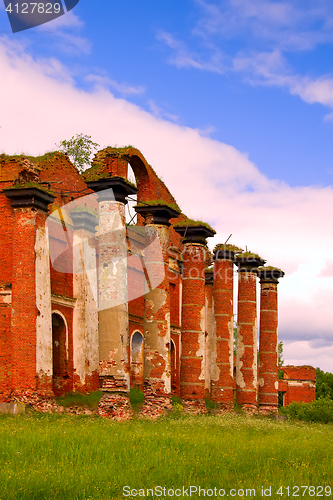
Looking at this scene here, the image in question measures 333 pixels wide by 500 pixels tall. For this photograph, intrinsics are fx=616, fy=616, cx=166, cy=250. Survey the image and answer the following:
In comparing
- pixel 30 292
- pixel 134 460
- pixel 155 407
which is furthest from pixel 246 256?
pixel 134 460

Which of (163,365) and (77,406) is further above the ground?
(163,365)

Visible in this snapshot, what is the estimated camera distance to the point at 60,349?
63.9 feet

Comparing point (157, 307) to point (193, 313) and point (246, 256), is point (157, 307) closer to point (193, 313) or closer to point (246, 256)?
point (193, 313)

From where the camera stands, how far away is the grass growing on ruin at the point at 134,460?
9.29m

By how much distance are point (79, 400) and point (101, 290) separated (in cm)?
415

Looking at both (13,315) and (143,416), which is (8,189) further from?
(143,416)

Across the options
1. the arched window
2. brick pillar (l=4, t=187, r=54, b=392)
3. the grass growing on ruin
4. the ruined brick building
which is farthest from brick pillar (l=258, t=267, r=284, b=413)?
brick pillar (l=4, t=187, r=54, b=392)

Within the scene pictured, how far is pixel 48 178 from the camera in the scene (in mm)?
19750

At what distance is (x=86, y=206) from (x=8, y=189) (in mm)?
4435

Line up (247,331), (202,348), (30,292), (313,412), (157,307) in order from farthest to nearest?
1. (313,412)
2. (247,331)
3. (202,348)
4. (157,307)
5. (30,292)

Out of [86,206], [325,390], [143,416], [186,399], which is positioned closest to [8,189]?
[86,206]

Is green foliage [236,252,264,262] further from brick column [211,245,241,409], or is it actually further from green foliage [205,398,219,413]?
green foliage [205,398,219,413]

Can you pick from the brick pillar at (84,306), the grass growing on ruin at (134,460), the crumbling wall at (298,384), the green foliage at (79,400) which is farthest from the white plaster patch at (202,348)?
the crumbling wall at (298,384)

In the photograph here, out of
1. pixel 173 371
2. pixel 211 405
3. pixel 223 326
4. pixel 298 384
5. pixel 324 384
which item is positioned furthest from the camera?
pixel 324 384
